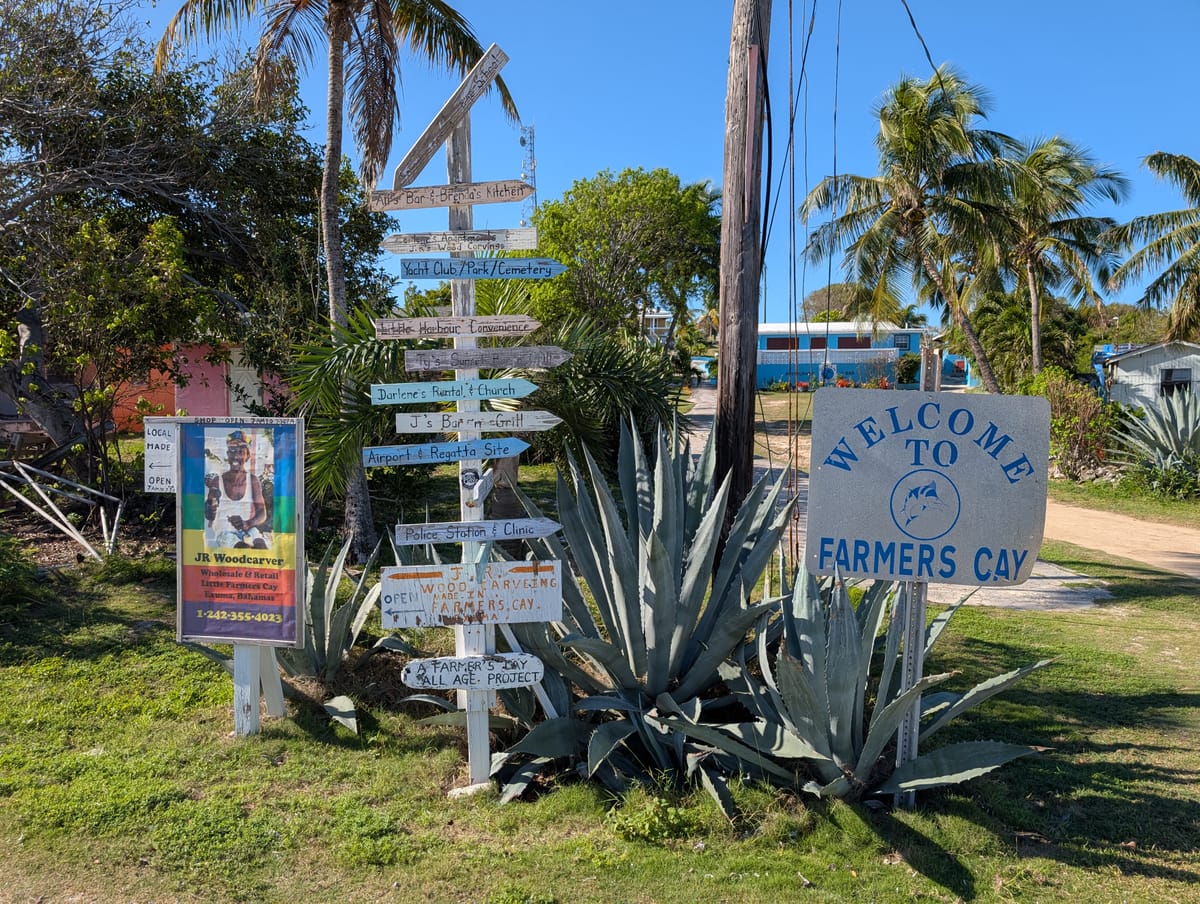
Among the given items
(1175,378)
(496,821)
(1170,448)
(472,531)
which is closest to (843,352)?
(1175,378)

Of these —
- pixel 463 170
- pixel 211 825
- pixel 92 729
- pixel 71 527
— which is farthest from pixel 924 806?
pixel 71 527

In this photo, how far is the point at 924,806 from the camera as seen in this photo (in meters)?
3.80

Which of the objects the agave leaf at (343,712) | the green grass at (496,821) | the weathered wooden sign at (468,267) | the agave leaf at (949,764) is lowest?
the green grass at (496,821)

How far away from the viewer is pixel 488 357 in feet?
13.7

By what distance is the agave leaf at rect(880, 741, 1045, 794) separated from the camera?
11.8 ft

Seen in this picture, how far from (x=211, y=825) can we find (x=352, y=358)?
328cm

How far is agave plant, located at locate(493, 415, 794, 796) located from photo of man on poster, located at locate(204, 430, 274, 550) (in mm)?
1405

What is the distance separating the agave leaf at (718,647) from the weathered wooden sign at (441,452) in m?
1.25

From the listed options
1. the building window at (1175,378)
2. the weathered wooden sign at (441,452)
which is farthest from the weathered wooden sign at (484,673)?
the building window at (1175,378)

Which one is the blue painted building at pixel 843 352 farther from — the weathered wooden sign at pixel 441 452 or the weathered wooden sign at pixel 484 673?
the weathered wooden sign at pixel 484 673

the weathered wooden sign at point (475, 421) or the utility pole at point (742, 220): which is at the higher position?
the utility pole at point (742, 220)

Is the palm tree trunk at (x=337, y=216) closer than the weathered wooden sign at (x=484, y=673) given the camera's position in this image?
No

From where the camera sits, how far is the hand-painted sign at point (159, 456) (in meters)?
5.41

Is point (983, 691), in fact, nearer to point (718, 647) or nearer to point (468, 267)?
point (718, 647)
